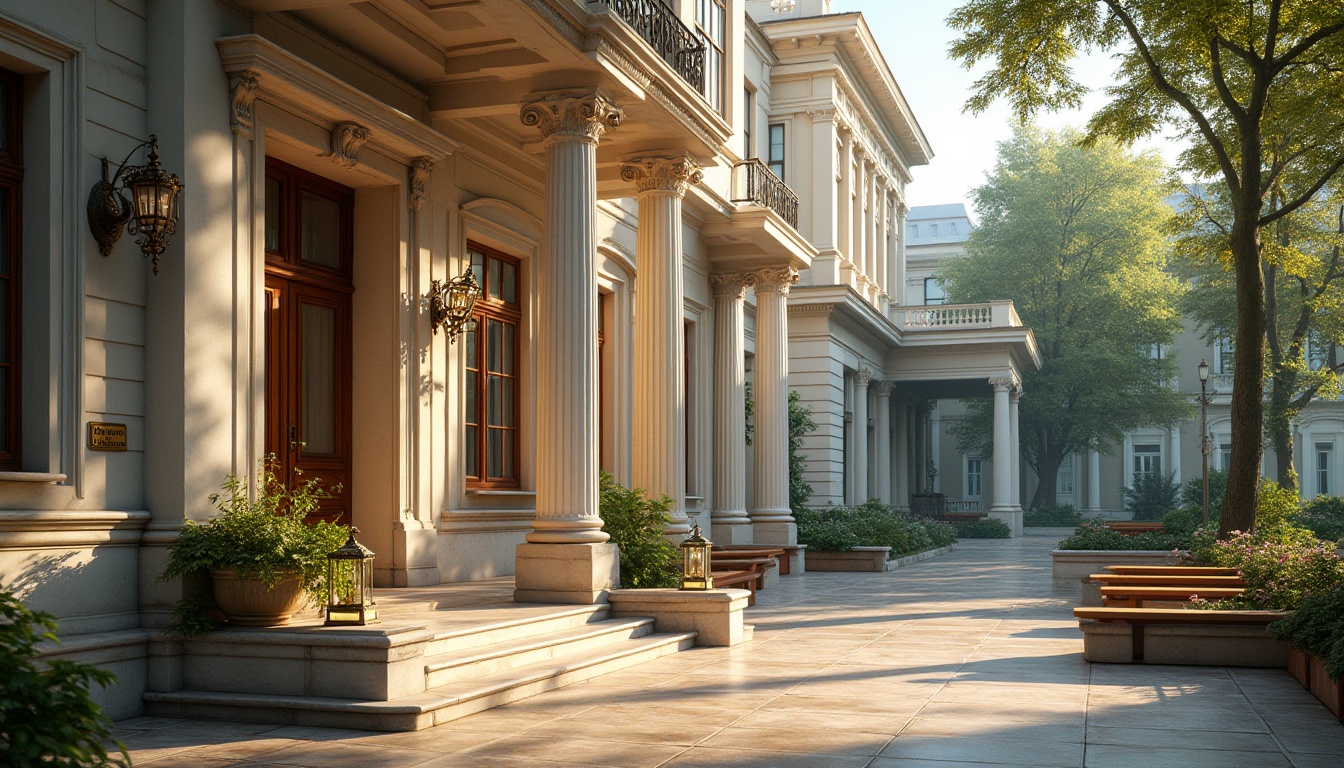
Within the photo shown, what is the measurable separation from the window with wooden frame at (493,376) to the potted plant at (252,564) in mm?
5307

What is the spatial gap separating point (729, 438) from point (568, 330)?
31.3ft

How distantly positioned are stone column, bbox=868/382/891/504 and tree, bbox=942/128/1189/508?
10.8 metres

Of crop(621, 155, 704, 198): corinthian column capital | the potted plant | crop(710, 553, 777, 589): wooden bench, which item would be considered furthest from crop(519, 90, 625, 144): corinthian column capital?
crop(710, 553, 777, 589): wooden bench

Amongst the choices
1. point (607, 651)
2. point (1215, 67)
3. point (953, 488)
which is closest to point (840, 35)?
point (1215, 67)

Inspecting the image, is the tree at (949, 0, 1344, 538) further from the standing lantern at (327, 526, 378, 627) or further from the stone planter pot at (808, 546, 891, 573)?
the standing lantern at (327, 526, 378, 627)

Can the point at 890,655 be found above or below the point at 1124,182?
below

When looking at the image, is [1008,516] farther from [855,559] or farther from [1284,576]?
[1284,576]

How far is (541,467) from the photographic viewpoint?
12.4 metres

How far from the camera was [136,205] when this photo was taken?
8.52m

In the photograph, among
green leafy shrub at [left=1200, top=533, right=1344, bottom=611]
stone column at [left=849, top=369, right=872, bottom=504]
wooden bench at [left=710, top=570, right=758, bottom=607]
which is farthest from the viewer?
stone column at [left=849, top=369, right=872, bottom=504]

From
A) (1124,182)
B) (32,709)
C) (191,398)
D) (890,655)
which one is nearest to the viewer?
(32,709)

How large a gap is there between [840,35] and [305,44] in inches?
808

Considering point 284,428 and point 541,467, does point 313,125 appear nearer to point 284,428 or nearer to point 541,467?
point 284,428

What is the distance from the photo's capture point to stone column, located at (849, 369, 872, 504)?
1393 inches
